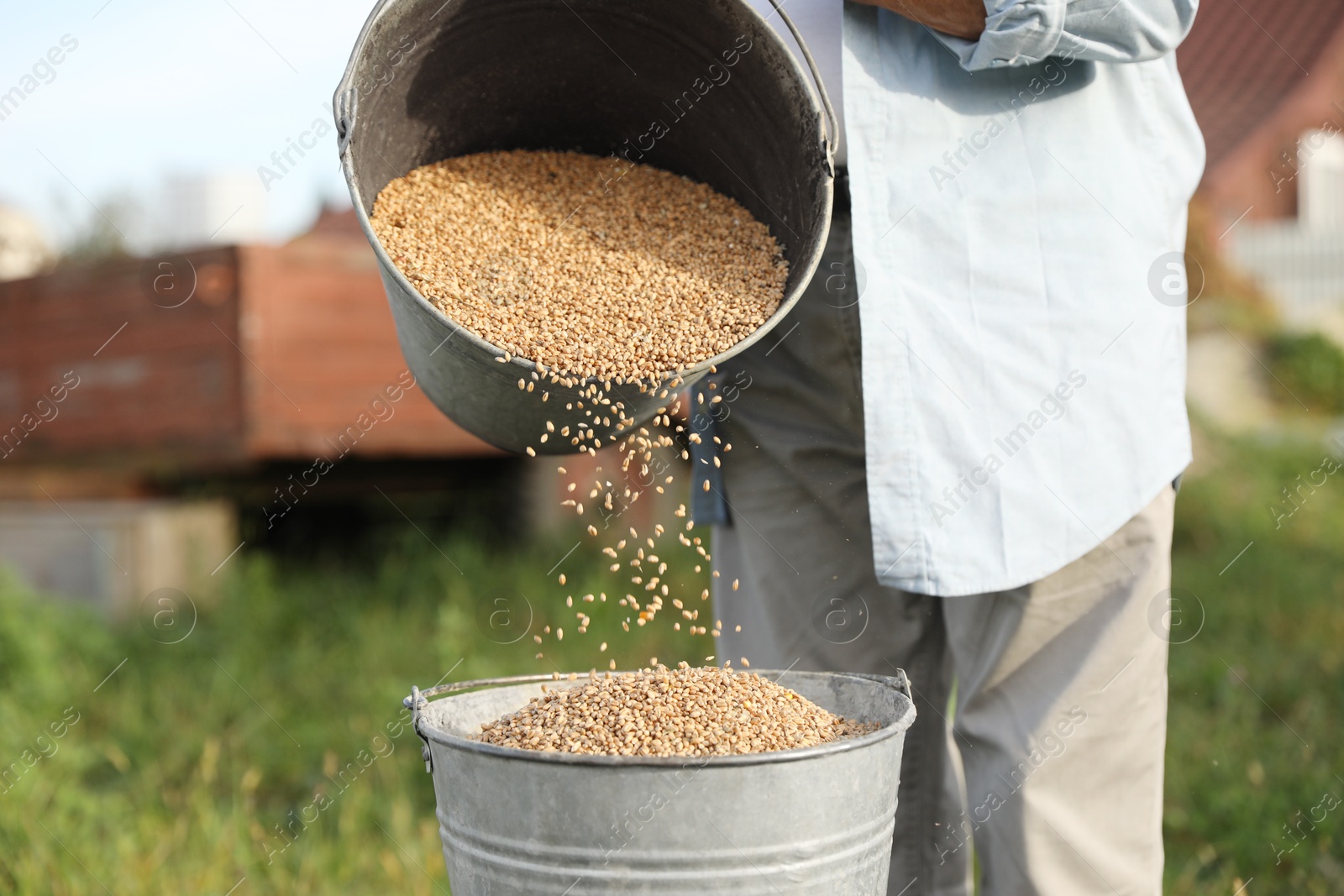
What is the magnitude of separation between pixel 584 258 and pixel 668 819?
91 cm

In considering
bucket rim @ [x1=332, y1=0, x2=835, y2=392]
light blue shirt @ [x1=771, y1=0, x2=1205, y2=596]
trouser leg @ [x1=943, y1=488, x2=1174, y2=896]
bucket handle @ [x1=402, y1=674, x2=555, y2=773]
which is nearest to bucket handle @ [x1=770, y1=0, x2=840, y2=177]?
bucket rim @ [x1=332, y1=0, x2=835, y2=392]

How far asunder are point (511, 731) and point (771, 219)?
910 millimetres

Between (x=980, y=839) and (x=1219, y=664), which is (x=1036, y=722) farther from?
(x=1219, y=664)

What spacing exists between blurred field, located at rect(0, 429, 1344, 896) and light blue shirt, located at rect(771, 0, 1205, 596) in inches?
53.5

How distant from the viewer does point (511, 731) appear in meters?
1.46

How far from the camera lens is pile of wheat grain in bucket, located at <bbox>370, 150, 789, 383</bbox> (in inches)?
63.1

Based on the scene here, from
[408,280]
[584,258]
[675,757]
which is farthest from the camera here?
[584,258]

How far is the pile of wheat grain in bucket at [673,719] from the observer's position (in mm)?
1392

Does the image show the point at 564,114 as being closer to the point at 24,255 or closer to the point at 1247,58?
the point at 24,255

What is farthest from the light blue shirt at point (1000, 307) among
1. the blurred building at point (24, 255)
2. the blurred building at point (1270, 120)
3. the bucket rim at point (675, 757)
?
the blurred building at point (1270, 120)

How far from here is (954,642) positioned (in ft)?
→ 6.08

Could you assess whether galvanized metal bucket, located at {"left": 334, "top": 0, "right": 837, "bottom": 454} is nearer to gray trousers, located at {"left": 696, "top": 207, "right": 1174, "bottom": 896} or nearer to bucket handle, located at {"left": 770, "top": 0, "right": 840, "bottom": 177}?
bucket handle, located at {"left": 770, "top": 0, "right": 840, "bottom": 177}

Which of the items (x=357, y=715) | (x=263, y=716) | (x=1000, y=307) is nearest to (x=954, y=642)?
(x=1000, y=307)

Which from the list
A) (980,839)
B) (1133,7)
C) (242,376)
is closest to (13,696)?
(242,376)
